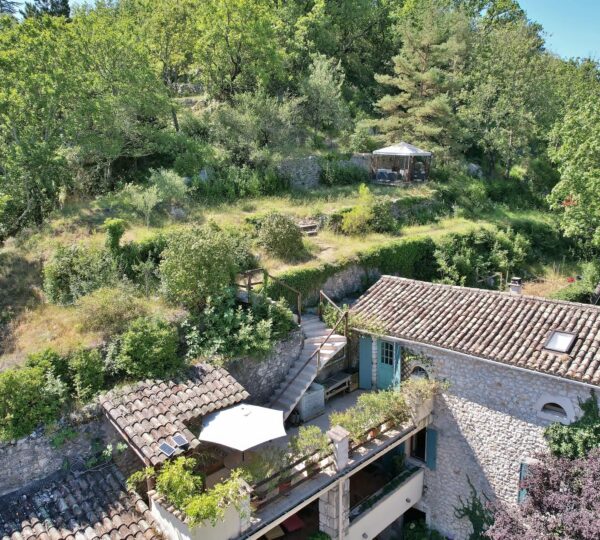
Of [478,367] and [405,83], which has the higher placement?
[405,83]

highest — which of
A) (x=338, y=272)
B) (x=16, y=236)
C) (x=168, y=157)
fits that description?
(x=168, y=157)

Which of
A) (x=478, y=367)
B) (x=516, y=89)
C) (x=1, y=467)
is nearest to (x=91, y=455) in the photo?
(x=1, y=467)

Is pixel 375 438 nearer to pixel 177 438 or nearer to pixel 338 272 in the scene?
pixel 177 438

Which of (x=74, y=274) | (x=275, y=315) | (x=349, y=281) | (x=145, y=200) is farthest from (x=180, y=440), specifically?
(x=145, y=200)

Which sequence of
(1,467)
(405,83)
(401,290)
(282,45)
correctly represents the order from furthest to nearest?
(282,45)
(405,83)
(401,290)
(1,467)

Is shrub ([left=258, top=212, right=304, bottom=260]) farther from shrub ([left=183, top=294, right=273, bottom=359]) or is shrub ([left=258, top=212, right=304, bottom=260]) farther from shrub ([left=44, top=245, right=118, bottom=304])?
shrub ([left=44, top=245, right=118, bottom=304])

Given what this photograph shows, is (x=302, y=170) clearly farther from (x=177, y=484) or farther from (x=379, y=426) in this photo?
(x=177, y=484)

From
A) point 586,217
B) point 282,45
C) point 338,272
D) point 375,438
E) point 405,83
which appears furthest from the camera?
point 282,45
